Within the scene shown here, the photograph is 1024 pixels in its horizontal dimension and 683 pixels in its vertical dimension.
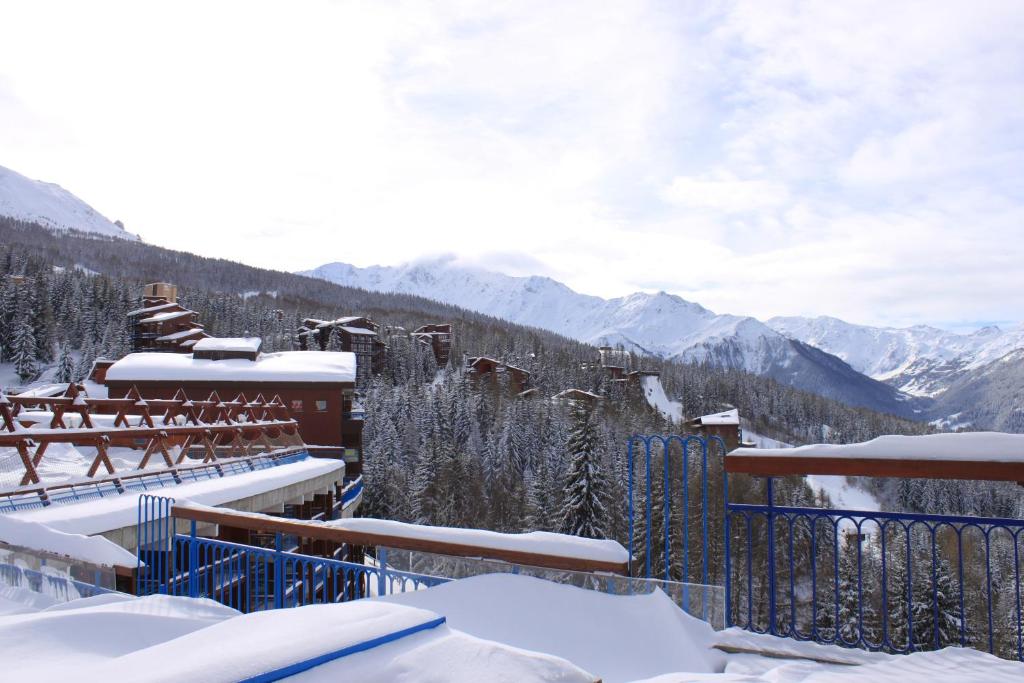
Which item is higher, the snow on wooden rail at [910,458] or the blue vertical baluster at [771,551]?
the snow on wooden rail at [910,458]

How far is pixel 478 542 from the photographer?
5.23 m

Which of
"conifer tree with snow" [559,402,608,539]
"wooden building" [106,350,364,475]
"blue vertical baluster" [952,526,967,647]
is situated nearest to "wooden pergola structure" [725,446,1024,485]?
"blue vertical baluster" [952,526,967,647]

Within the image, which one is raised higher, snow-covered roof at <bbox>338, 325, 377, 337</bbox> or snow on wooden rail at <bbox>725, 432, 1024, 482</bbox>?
snow-covered roof at <bbox>338, 325, 377, 337</bbox>

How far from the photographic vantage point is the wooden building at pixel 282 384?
37.3 meters

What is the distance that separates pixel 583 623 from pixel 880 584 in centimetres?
2124

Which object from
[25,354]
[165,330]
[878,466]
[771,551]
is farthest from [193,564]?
[25,354]

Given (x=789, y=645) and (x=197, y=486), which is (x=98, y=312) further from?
(x=789, y=645)

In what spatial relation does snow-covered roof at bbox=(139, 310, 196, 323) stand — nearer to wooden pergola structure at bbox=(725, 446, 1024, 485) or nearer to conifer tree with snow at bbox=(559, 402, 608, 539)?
conifer tree with snow at bbox=(559, 402, 608, 539)

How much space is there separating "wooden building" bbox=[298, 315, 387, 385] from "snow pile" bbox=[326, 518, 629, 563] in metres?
79.6

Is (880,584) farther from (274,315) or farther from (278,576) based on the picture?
(274,315)

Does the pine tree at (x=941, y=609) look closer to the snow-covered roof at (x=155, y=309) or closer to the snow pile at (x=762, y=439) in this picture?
the snow-covered roof at (x=155, y=309)

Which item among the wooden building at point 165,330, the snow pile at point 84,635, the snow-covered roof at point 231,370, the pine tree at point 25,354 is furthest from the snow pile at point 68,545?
the pine tree at point 25,354

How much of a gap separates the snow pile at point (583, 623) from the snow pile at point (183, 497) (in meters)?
8.41

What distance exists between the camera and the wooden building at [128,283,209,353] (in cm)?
7020
